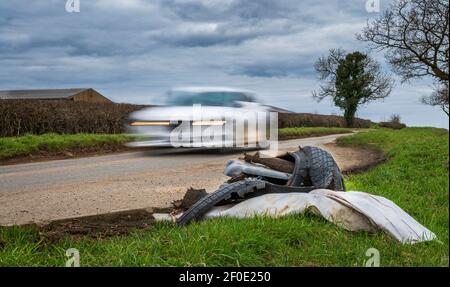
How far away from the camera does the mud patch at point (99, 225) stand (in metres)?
3.69

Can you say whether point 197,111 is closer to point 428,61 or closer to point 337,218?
point 337,218

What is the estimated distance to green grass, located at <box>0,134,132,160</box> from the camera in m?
11.4

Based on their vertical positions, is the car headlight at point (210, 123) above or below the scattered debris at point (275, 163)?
above

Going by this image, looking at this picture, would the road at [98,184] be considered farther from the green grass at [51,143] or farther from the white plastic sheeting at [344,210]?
the green grass at [51,143]

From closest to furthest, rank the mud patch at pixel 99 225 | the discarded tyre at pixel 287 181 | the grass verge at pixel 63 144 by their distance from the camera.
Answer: the mud patch at pixel 99 225
the discarded tyre at pixel 287 181
the grass verge at pixel 63 144

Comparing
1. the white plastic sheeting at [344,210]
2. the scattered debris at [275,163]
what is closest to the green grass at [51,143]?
the scattered debris at [275,163]

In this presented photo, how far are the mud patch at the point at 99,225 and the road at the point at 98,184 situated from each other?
28 cm

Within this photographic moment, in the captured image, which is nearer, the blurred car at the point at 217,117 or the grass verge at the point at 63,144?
the blurred car at the point at 217,117

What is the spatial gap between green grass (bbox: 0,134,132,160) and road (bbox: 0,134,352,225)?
92.0 inches

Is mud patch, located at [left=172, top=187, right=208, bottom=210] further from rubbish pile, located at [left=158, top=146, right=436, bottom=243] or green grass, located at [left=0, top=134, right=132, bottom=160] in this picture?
green grass, located at [left=0, top=134, right=132, bottom=160]
